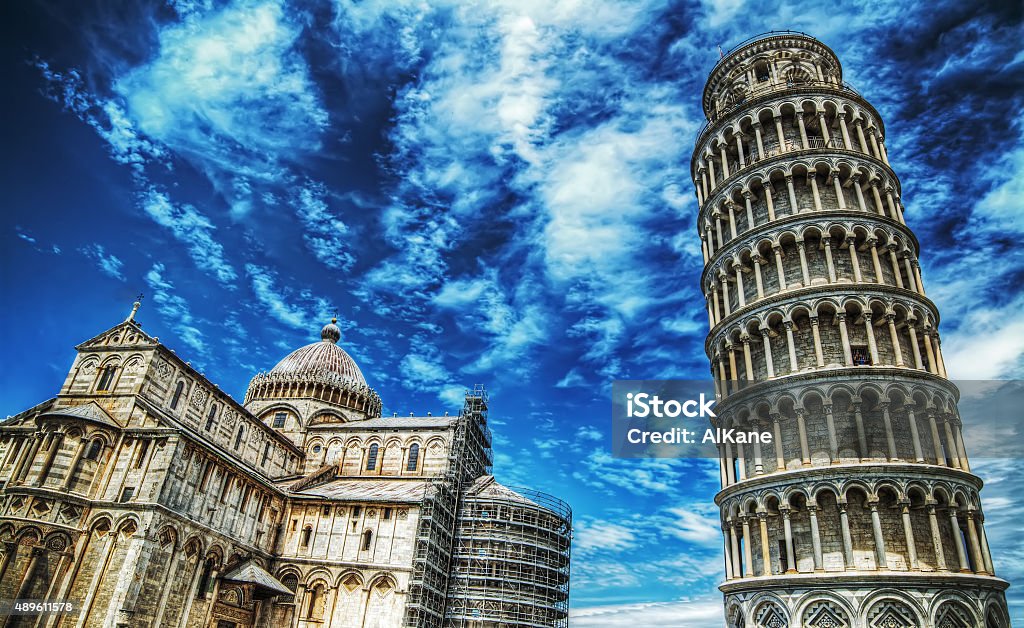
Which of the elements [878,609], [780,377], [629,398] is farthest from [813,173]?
[878,609]

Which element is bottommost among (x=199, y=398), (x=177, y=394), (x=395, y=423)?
(x=177, y=394)

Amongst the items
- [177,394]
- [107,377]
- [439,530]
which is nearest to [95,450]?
[107,377]

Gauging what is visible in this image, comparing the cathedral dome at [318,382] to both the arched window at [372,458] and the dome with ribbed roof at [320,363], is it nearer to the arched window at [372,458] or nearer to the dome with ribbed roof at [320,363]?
the dome with ribbed roof at [320,363]

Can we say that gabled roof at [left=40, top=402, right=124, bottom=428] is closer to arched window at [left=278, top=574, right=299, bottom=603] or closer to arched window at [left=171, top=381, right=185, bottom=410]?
Result: arched window at [left=171, top=381, right=185, bottom=410]

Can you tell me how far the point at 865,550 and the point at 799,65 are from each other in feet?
77.1

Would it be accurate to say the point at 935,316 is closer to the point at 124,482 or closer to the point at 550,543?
the point at 550,543

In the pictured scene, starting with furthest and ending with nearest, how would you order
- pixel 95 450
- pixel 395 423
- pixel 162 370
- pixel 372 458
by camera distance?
pixel 395 423 → pixel 372 458 → pixel 162 370 → pixel 95 450

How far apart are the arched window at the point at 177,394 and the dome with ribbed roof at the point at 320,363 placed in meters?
15.0

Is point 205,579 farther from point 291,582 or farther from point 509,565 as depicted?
point 509,565

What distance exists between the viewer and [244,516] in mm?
35438

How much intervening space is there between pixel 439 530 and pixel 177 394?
679 inches

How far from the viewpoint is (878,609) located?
18.5 meters

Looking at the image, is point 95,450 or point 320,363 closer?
point 95,450

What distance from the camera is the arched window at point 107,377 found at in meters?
33.1
